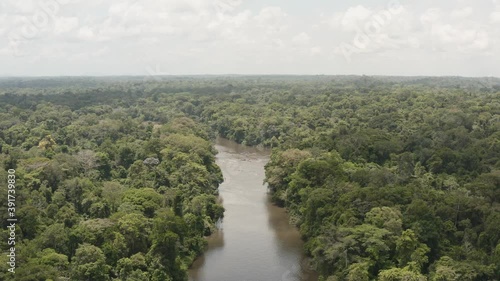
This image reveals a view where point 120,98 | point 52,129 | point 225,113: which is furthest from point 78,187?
point 120,98

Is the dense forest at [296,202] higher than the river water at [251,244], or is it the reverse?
the dense forest at [296,202]

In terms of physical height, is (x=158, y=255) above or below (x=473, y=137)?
below

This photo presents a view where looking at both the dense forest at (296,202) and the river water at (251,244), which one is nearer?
the dense forest at (296,202)

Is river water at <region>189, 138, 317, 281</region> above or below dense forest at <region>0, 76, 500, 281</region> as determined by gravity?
below

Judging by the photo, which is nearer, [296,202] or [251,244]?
[251,244]

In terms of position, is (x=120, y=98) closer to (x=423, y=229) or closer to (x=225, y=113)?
(x=225, y=113)

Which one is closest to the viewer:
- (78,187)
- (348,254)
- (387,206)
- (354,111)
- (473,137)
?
(348,254)

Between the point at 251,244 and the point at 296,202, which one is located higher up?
the point at 296,202

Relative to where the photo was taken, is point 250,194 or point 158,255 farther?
point 250,194
